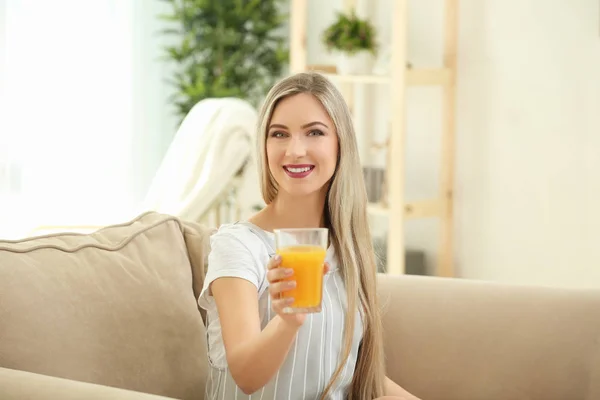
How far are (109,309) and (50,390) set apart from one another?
0.36 metres

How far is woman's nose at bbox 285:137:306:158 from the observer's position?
162 cm

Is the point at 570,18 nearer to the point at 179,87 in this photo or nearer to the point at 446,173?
the point at 446,173

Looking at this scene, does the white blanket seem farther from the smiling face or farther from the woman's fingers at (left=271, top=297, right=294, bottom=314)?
the woman's fingers at (left=271, top=297, right=294, bottom=314)

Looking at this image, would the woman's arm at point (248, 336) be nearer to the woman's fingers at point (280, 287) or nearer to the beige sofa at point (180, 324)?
the woman's fingers at point (280, 287)

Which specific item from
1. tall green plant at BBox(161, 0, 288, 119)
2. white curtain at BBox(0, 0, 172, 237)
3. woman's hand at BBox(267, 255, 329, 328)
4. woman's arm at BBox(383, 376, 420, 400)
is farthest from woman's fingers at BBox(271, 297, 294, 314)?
tall green plant at BBox(161, 0, 288, 119)

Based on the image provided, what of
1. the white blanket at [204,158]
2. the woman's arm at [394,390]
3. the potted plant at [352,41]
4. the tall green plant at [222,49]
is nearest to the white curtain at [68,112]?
the tall green plant at [222,49]

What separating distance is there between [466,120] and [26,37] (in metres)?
2.13

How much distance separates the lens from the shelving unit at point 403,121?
3.96 m

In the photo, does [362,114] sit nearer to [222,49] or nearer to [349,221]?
[222,49]

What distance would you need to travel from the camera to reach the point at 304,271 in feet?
4.37

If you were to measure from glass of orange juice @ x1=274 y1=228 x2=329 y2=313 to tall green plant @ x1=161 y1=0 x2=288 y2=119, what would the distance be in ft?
12.2

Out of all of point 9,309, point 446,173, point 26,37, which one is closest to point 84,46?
point 26,37

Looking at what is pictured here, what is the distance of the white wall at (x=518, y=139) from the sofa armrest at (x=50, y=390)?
8.67 feet

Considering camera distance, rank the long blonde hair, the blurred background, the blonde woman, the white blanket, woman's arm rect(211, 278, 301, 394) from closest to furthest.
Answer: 1. woman's arm rect(211, 278, 301, 394)
2. the blonde woman
3. the long blonde hair
4. the white blanket
5. the blurred background
